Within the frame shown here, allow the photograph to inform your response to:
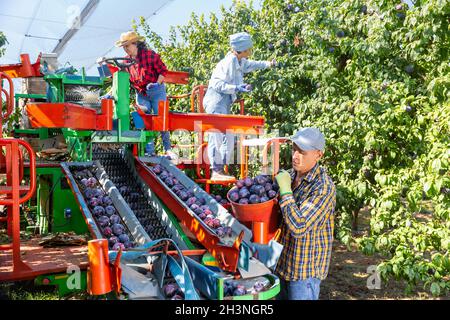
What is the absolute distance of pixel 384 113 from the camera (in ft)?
17.4

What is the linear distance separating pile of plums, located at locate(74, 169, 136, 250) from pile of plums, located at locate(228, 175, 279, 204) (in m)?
1.10

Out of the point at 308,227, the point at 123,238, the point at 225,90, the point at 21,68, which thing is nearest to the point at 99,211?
the point at 123,238

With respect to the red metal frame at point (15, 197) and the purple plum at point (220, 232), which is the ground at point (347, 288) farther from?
the purple plum at point (220, 232)

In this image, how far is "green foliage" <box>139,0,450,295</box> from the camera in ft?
15.3

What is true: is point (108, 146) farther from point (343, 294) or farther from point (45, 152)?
point (343, 294)

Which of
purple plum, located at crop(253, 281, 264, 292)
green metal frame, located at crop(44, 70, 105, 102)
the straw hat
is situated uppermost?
the straw hat

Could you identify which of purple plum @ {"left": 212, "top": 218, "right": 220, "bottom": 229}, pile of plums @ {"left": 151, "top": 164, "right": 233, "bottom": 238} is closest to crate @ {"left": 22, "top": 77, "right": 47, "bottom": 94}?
pile of plums @ {"left": 151, "top": 164, "right": 233, "bottom": 238}

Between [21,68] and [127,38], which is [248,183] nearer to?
[127,38]

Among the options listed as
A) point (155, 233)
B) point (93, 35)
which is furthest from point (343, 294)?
point (93, 35)

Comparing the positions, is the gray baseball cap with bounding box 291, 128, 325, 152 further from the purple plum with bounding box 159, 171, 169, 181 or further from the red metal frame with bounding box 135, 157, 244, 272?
the purple plum with bounding box 159, 171, 169, 181

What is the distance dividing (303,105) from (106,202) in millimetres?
3526

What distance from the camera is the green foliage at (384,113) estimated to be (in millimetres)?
4648

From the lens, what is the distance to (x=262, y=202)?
330 centimetres

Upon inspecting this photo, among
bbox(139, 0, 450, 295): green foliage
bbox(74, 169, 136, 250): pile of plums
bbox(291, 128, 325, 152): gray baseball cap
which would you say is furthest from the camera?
A: bbox(139, 0, 450, 295): green foliage
